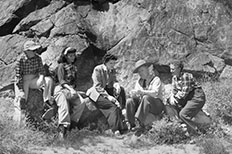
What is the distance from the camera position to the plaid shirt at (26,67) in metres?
8.17

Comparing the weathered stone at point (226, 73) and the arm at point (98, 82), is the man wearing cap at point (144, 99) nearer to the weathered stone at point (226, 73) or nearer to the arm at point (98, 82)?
the arm at point (98, 82)

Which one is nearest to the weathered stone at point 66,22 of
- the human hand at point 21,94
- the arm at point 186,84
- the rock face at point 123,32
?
the rock face at point 123,32

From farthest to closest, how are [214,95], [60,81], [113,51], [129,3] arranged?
[129,3], [113,51], [214,95], [60,81]

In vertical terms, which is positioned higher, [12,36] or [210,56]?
[12,36]

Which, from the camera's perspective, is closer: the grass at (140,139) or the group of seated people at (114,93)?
the grass at (140,139)

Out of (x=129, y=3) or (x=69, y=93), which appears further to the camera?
(x=129, y=3)

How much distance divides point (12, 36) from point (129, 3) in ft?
10.3

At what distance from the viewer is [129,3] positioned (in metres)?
10.9

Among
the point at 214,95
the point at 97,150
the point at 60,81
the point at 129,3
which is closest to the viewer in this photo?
the point at 97,150

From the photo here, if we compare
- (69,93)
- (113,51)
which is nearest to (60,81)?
(69,93)

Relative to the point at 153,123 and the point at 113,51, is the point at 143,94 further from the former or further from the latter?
the point at 113,51

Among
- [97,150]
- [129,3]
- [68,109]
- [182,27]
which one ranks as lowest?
[97,150]

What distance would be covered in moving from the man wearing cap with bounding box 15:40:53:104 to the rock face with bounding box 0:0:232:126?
1306mm

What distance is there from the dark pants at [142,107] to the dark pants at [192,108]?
1.59 ft
